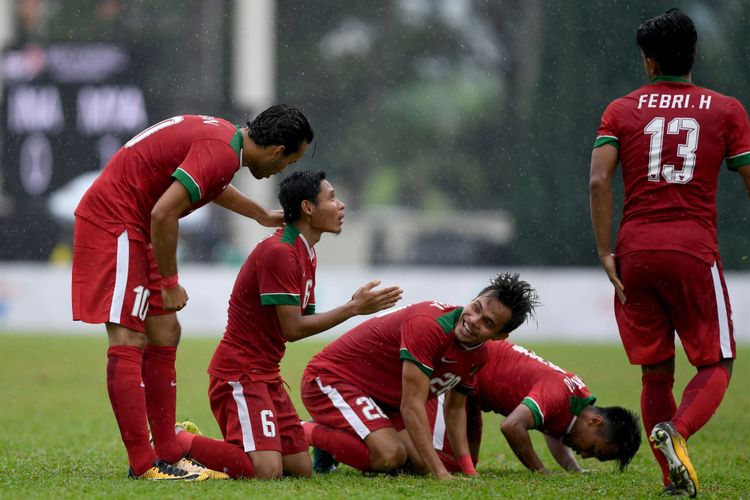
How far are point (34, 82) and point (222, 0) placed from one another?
2072 cm

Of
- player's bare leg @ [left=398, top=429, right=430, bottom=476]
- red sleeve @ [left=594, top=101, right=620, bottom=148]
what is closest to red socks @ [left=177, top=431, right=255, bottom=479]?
player's bare leg @ [left=398, top=429, right=430, bottom=476]

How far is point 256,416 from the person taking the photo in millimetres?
5867

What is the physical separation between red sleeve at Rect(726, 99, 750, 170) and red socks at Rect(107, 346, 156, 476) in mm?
3037

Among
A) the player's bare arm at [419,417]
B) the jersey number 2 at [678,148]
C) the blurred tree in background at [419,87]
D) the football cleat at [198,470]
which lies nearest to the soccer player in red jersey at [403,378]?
the player's bare arm at [419,417]

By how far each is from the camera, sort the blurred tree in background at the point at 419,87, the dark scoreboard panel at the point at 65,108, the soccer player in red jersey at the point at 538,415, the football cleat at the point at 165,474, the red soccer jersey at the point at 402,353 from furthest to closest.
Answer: the blurred tree in background at the point at 419,87, the dark scoreboard panel at the point at 65,108, the soccer player in red jersey at the point at 538,415, the red soccer jersey at the point at 402,353, the football cleat at the point at 165,474

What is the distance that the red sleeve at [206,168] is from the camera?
5.40 metres

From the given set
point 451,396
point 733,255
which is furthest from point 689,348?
point 733,255

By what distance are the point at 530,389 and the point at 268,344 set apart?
5.00 feet

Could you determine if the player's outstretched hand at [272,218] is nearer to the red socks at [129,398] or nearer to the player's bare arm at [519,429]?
the red socks at [129,398]

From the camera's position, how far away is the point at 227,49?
38.0 metres

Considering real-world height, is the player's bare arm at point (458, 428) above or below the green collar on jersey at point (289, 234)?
below

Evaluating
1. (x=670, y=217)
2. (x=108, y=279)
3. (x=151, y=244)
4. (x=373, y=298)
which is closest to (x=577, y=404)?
(x=670, y=217)

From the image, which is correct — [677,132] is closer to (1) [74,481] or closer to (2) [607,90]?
(1) [74,481]

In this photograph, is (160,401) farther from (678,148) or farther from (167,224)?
(678,148)
